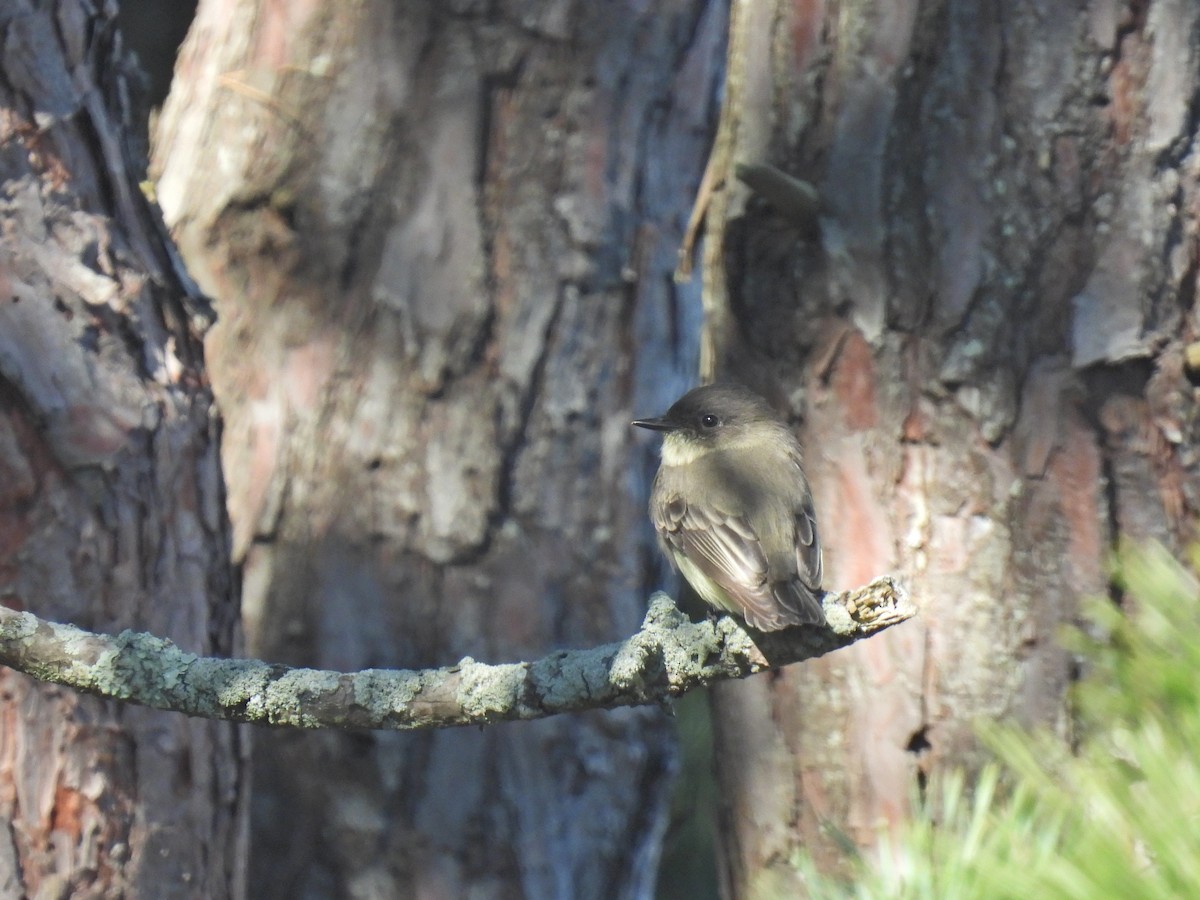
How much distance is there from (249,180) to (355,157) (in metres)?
0.30

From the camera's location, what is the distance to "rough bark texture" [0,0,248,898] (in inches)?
116

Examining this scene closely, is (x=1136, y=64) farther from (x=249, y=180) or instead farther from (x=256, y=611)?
(x=256, y=611)

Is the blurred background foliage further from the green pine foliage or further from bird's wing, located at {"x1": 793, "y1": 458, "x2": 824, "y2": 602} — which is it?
bird's wing, located at {"x1": 793, "y1": 458, "x2": 824, "y2": 602}

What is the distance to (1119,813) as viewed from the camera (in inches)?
88.1

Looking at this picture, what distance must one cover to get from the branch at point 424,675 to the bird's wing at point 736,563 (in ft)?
0.42

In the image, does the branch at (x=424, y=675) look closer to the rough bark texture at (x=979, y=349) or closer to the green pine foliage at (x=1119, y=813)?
the green pine foliage at (x=1119, y=813)

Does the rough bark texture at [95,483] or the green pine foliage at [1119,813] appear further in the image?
the rough bark texture at [95,483]

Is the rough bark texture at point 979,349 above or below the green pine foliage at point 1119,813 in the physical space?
above

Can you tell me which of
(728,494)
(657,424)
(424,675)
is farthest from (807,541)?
(424,675)

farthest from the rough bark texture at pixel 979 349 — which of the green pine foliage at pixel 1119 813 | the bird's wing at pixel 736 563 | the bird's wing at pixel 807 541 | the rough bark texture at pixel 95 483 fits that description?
the rough bark texture at pixel 95 483

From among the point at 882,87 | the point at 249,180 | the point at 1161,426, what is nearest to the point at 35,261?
the point at 249,180

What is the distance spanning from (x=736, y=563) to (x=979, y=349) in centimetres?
82

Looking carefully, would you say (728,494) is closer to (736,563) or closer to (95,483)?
(736,563)

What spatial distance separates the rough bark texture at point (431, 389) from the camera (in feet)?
13.1
